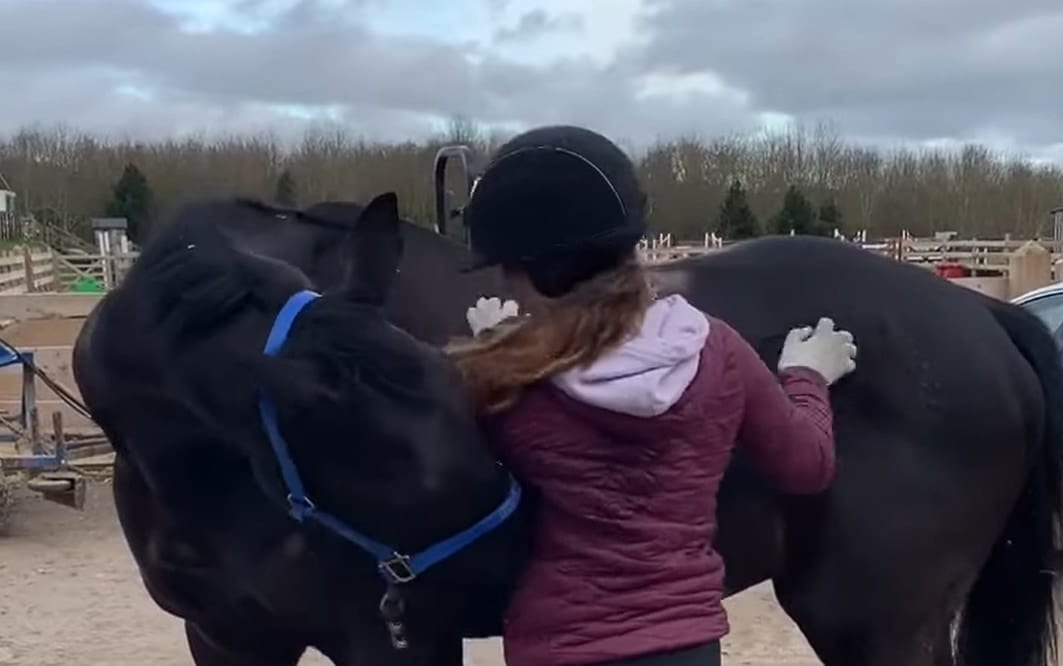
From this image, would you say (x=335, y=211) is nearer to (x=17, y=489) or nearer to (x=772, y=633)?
(x=772, y=633)

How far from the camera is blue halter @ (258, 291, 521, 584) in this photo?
172 centimetres

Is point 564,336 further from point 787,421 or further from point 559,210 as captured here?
point 787,421

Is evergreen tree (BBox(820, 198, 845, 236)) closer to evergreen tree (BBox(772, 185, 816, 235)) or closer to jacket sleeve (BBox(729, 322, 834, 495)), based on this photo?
evergreen tree (BBox(772, 185, 816, 235))

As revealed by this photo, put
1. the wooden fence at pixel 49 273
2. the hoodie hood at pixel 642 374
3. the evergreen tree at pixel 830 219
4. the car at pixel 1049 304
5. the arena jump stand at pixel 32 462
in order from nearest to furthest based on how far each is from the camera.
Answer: the hoodie hood at pixel 642 374
the car at pixel 1049 304
the arena jump stand at pixel 32 462
the wooden fence at pixel 49 273
the evergreen tree at pixel 830 219

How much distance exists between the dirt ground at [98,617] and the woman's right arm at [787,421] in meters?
2.84

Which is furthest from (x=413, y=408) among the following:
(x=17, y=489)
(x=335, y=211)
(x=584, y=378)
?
(x=17, y=489)

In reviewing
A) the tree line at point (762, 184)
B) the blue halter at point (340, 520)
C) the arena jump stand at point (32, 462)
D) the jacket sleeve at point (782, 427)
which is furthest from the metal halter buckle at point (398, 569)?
the tree line at point (762, 184)

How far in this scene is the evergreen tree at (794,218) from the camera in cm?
2870

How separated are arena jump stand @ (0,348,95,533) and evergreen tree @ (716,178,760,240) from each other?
75.4 feet

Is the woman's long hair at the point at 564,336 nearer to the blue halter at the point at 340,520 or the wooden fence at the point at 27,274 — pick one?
the blue halter at the point at 340,520

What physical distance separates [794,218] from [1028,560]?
1052 inches

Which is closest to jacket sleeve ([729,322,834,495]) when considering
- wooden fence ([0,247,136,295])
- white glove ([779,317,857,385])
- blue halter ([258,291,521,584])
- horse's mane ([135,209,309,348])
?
white glove ([779,317,857,385])

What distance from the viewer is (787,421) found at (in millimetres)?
1811

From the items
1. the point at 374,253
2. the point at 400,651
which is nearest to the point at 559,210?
the point at 374,253
